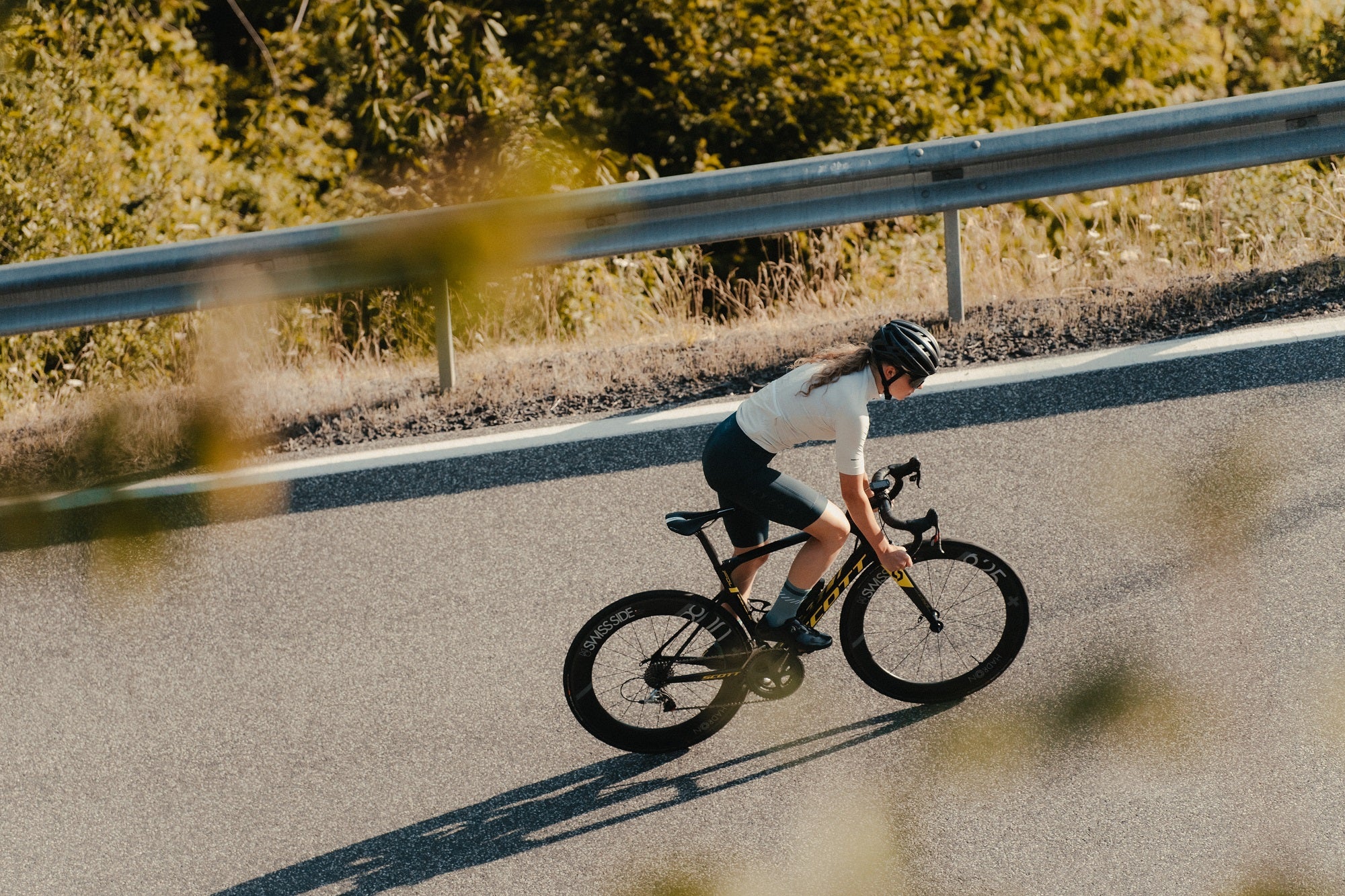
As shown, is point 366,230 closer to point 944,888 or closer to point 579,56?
point 944,888

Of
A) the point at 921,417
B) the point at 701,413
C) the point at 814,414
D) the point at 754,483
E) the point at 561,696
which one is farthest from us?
the point at 701,413

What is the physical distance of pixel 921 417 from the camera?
6074 millimetres

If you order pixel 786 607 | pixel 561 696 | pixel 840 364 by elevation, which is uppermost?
pixel 840 364

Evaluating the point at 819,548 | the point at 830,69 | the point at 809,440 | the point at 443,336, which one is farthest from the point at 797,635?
the point at 830,69

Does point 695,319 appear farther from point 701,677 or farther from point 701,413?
point 701,677

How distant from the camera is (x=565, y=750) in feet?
15.3

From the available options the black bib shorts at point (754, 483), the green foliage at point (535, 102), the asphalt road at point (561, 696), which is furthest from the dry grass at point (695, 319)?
the black bib shorts at point (754, 483)

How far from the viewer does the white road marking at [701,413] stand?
6152 mm

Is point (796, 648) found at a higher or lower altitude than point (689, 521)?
lower

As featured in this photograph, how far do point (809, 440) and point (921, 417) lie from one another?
164 cm

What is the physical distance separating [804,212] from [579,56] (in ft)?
20.4

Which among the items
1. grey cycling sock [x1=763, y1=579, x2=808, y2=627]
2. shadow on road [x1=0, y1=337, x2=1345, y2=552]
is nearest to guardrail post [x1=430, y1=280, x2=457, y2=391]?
shadow on road [x1=0, y1=337, x2=1345, y2=552]

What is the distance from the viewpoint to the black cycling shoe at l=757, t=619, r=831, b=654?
15.2ft

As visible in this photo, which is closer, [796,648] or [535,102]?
[796,648]
